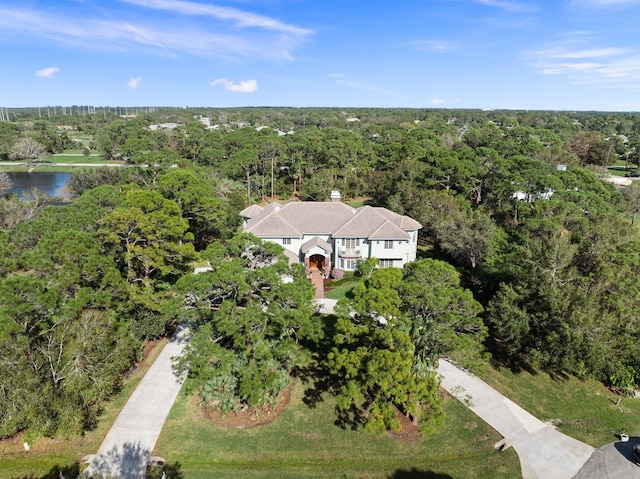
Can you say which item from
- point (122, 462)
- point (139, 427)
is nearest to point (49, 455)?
point (122, 462)

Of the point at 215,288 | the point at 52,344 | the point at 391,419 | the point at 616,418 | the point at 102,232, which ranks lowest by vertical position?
the point at 616,418

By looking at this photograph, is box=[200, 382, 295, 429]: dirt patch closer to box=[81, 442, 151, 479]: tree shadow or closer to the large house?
box=[81, 442, 151, 479]: tree shadow

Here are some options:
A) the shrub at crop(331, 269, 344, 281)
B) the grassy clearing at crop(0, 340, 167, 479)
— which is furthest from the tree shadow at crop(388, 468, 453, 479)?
the shrub at crop(331, 269, 344, 281)

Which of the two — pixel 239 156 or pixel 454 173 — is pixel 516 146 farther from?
pixel 239 156

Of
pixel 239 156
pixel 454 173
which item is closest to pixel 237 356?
pixel 454 173

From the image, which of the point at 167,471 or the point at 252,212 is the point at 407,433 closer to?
the point at 167,471

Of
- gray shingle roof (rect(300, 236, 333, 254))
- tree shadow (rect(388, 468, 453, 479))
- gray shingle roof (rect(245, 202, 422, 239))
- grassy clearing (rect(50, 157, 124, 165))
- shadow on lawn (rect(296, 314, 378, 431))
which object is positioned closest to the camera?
tree shadow (rect(388, 468, 453, 479))
